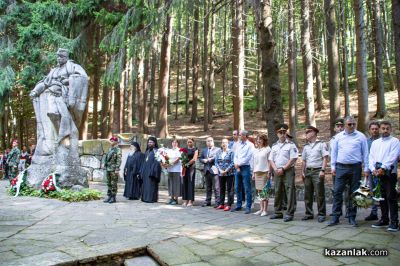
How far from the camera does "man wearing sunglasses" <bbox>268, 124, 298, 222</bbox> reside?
641cm

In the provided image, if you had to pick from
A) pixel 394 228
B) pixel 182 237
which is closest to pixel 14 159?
pixel 182 237

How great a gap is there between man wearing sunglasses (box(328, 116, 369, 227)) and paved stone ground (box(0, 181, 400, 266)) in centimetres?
28

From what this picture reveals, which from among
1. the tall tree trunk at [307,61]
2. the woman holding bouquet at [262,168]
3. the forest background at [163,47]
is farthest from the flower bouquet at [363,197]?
the tall tree trunk at [307,61]

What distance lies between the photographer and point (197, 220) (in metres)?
6.52

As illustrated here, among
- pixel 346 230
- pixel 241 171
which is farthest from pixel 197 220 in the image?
pixel 346 230

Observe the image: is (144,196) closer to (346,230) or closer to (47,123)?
(47,123)

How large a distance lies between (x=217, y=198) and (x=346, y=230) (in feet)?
10.7

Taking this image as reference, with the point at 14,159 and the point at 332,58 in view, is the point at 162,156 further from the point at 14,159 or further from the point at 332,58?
the point at 14,159

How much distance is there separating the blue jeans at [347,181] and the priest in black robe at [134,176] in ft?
16.6

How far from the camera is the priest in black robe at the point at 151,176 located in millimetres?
8953

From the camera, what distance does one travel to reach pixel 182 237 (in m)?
5.12

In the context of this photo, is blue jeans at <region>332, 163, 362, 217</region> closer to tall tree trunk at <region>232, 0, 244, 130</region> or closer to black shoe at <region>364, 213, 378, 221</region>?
black shoe at <region>364, 213, 378, 221</region>

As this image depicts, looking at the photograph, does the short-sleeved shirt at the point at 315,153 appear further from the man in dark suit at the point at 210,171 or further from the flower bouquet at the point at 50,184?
the flower bouquet at the point at 50,184

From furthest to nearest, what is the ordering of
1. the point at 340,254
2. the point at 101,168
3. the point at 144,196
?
the point at 101,168, the point at 144,196, the point at 340,254
